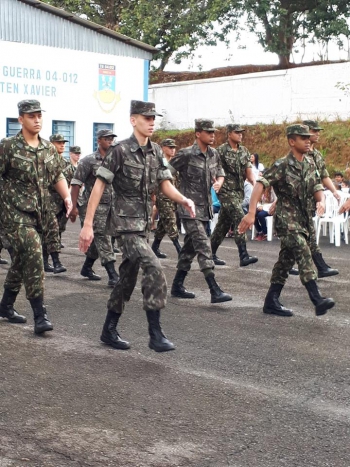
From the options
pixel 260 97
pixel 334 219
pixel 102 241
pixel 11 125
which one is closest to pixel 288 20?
pixel 260 97

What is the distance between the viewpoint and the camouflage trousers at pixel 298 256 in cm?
846

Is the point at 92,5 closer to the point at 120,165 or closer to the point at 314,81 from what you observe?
the point at 314,81

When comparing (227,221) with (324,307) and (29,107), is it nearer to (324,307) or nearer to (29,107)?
(324,307)

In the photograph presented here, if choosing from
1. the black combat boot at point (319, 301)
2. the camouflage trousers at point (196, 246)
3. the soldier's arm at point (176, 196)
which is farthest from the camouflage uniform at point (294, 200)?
the soldier's arm at point (176, 196)

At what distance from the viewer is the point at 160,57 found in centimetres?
3994

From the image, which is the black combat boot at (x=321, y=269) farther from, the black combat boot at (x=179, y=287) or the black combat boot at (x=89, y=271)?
the black combat boot at (x=89, y=271)

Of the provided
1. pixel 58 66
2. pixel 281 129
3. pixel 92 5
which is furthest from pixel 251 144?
pixel 92 5

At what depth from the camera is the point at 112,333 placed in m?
7.36

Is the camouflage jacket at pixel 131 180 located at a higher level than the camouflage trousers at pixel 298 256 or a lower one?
higher

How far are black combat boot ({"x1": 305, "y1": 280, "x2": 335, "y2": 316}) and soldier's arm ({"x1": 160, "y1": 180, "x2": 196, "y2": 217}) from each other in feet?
5.76

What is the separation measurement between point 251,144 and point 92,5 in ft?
44.6

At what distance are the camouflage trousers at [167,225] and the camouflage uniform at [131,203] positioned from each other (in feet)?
22.0

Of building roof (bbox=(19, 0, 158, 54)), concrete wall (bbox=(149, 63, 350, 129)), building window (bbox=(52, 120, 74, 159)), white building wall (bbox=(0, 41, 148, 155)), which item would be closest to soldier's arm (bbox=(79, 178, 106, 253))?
white building wall (bbox=(0, 41, 148, 155))

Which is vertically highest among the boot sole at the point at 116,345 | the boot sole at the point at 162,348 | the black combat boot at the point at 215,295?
the black combat boot at the point at 215,295
